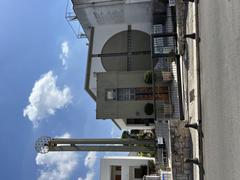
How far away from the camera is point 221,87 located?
10305mm

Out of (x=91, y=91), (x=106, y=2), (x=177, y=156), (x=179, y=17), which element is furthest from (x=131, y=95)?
(x=177, y=156)

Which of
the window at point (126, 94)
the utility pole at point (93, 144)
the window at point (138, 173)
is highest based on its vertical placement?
the window at point (126, 94)

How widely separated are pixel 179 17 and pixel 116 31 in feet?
50.3

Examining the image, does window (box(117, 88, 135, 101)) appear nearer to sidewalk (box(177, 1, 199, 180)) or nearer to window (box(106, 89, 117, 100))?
window (box(106, 89, 117, 100))

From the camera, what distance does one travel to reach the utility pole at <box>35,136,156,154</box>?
3172cm

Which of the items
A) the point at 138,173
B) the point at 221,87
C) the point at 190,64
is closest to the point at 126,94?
the point at 190,64

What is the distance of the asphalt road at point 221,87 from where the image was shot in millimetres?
8727

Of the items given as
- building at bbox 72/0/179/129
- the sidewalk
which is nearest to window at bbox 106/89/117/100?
building at bbox 72/0/179/129

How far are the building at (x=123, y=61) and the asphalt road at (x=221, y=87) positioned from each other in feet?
48.1

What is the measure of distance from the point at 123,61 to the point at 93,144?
9288 mm

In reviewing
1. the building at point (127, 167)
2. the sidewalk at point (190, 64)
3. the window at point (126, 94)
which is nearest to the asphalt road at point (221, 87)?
the sidewalk at point (190, 64)

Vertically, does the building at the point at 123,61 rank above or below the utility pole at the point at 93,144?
above

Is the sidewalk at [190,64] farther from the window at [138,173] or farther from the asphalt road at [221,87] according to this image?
the window at [138,173]

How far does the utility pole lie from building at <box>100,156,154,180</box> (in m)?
9.05
